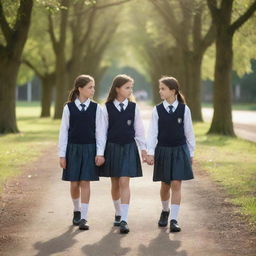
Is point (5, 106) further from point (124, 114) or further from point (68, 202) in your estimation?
point (124, 114)

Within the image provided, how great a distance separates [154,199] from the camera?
29.7 feet

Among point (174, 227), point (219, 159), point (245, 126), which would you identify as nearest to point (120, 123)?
point (174, 227)

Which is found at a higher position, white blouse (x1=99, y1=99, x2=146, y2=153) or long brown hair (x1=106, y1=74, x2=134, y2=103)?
long brown hair (x1=106, y1=74, x2=134, y2=103)

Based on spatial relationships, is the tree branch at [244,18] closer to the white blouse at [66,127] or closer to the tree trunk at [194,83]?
the tree trunk at [194,83]

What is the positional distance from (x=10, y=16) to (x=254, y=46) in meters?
12.1

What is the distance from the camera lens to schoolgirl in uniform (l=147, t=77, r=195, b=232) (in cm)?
705

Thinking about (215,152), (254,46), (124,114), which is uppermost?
(254,46)

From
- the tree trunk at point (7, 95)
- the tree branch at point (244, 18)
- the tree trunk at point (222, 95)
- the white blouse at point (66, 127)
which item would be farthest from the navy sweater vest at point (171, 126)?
the tree trunk at point (7, 95)

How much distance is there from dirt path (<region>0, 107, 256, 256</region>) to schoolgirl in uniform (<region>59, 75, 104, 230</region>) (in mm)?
535

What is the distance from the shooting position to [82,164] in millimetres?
7094

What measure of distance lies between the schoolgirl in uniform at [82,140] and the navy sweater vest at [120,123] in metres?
0.14

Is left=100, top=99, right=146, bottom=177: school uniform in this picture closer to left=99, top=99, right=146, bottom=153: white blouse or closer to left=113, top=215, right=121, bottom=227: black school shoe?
left=99, top=99, right=146, bottom=153: white blouse

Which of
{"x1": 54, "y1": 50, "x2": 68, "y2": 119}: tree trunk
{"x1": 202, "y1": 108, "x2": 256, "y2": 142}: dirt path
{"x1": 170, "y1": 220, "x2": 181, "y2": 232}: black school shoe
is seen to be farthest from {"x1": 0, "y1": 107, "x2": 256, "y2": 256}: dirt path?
{"x1": 54, "y1": 50, "x2": 68, "y2": 119}: tree trunk

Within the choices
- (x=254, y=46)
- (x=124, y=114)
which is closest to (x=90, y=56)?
(x=254, y=46)
